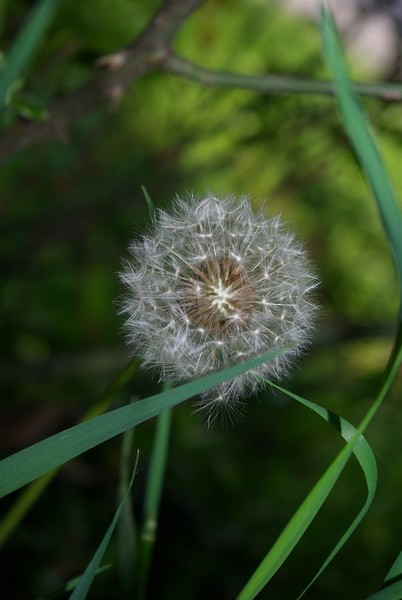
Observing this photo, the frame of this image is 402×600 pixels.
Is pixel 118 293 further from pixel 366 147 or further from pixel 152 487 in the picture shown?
pixel 366 147

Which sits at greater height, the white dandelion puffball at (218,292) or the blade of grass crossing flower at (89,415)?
the white dandelion puffball at (218,292)

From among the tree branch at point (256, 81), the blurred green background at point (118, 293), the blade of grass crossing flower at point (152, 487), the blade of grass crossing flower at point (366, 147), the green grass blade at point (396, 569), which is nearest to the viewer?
the blade of grass crossing flower at point (366, 147)

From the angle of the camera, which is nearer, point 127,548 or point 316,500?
point 316,500

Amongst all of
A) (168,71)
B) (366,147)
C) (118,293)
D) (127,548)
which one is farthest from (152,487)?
(118,293)

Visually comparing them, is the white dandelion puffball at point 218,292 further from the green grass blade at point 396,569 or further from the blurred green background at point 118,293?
the blurred green background at point 118,293

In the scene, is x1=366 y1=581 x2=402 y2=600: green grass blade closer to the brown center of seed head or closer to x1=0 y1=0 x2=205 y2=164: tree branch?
the brown center of seed head

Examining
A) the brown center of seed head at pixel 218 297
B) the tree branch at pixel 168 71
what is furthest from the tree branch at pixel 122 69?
the brown center of seed head at pixel 218 297
